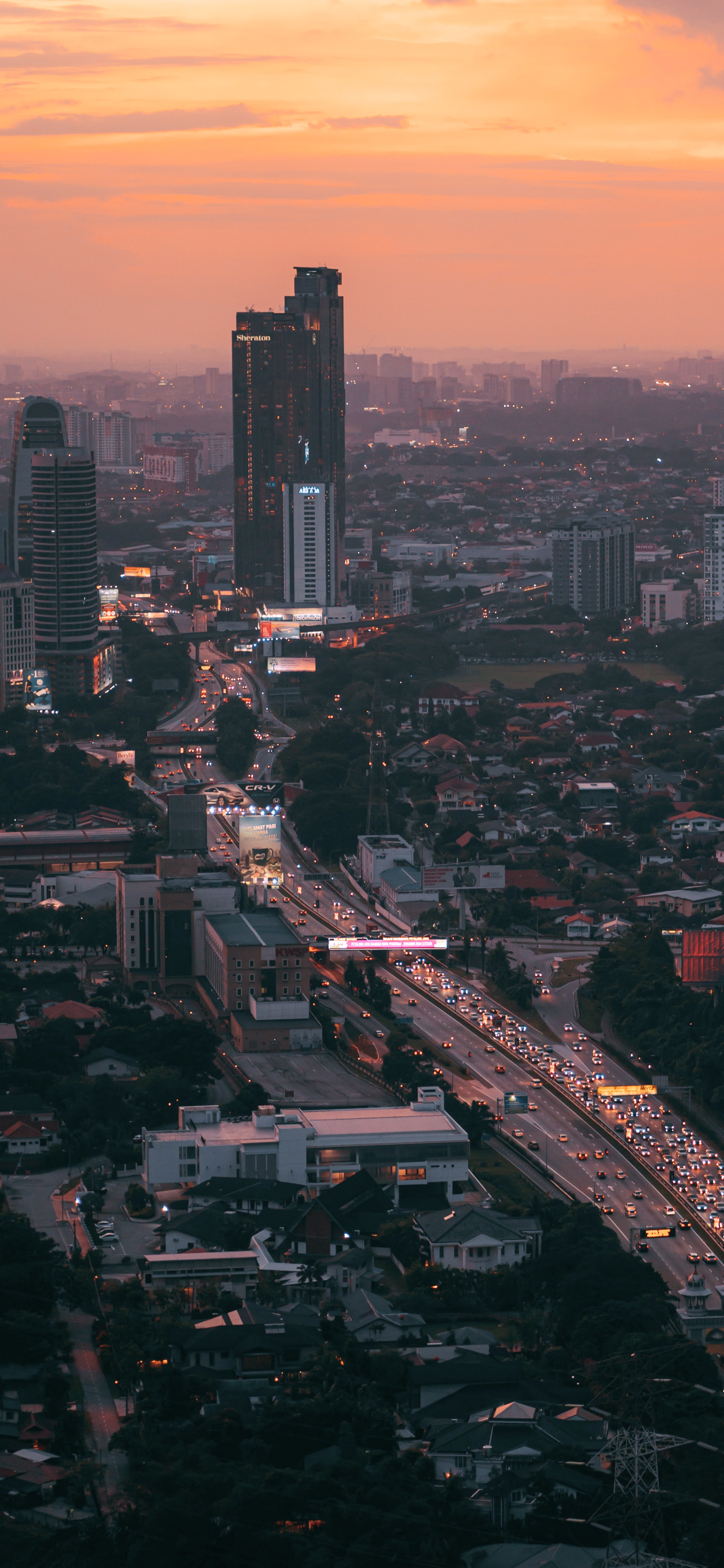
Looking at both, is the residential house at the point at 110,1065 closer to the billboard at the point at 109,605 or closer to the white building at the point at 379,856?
the white building at the point at 379,856

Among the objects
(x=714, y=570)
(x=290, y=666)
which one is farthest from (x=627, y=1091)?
(x=714, y=570)

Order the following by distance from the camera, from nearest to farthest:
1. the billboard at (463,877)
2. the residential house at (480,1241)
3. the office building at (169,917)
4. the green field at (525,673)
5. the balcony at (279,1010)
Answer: the residential house at (480,1241), the balcony at (279,1010), the office building at (169,917), the billboard at (463,877), the green field at (525,673)

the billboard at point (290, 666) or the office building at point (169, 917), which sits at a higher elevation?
the office building at point (169, 917)

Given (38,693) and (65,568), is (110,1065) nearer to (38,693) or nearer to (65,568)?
(38,693)

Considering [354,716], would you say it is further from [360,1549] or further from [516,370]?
[516,370]

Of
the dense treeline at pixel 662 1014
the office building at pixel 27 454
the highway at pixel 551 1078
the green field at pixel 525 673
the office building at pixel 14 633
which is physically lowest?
Answer: the green field at pixel 525 673

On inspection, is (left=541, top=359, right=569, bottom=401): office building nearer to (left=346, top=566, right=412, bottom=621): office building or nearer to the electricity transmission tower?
(left=346, top=566, right=412, bottom=621): office building

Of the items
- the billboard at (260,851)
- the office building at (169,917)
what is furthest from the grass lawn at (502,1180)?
the billboard at (260,851)
